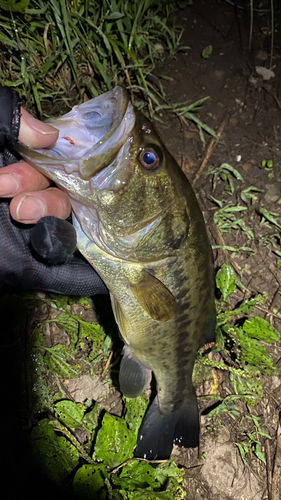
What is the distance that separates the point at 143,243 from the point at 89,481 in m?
1.70

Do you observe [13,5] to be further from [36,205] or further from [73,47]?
[36,205]

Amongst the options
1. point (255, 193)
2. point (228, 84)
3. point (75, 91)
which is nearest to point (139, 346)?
point (255, 193)

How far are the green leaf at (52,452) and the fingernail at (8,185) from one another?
5.44 feet

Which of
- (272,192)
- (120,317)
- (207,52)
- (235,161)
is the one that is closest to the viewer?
(120,317)

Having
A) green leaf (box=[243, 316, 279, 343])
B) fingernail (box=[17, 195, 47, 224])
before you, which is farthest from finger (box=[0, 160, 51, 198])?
green leaf (box=[243, 316, 279, 343])

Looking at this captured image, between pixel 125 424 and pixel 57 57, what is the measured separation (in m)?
3.25

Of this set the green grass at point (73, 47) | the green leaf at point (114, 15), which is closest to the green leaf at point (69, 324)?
the green grass at point (73, 47)

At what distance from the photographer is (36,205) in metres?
2.09

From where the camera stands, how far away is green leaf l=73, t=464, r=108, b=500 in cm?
246

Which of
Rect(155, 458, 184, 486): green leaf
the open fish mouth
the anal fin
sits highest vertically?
the open fish mouth

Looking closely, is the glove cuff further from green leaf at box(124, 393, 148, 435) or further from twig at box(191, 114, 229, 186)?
twig at box(191, 114, 229, 186)

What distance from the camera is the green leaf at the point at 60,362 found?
2.95 meters

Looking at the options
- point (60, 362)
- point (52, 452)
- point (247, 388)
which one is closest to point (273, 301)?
point (247, 388)

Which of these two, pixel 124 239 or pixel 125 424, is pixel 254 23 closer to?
pixel 124 239
